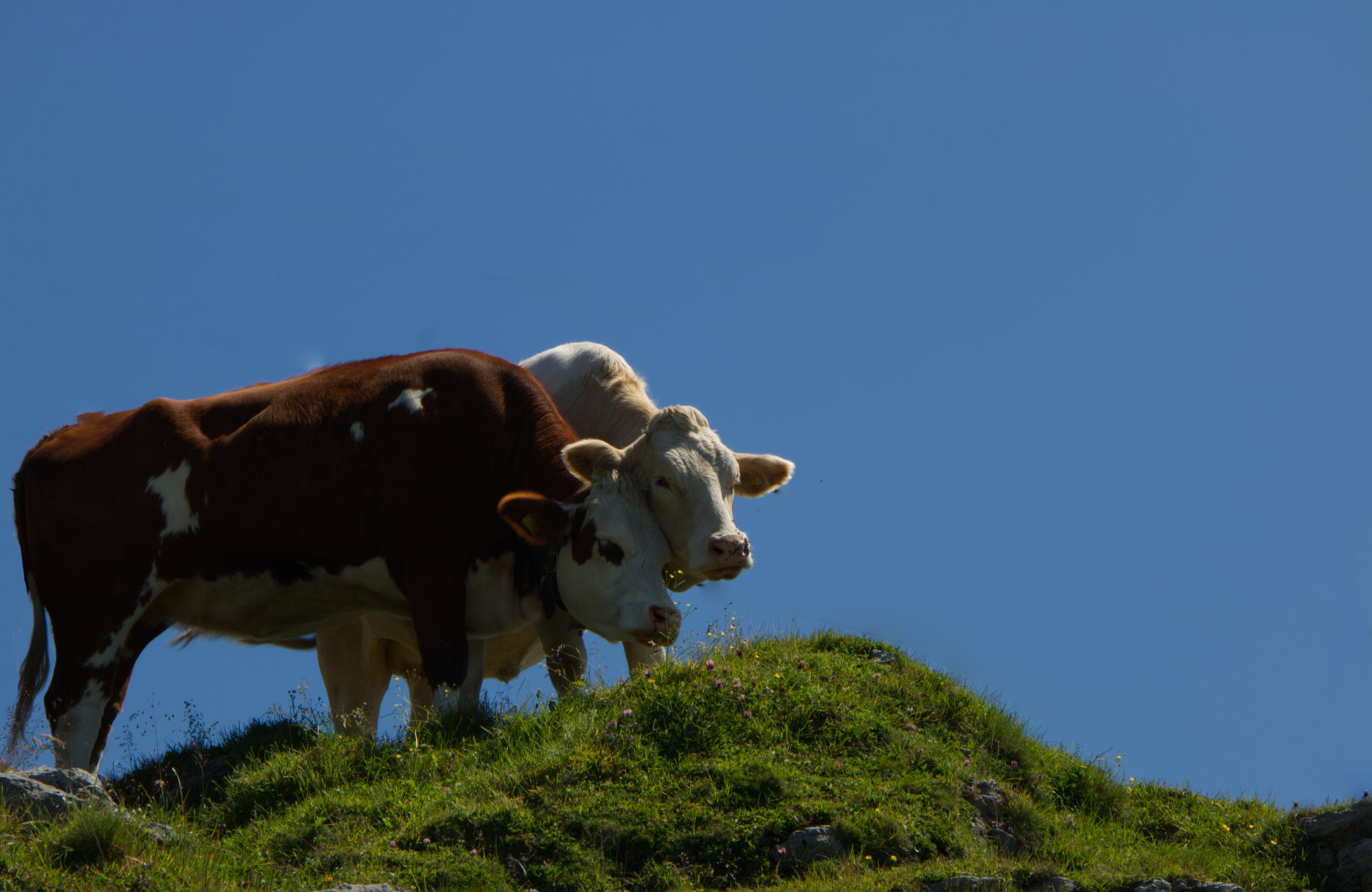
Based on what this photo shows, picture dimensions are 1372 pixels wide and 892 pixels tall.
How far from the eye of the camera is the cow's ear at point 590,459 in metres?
11.2

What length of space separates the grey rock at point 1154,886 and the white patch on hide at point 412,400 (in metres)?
6.65

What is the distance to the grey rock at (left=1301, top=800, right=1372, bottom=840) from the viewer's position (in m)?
9.05

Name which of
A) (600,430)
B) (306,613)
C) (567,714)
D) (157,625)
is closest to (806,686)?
(567,714)

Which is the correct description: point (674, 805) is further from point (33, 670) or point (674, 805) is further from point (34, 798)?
point (33, 670)

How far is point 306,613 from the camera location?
11.9 meters

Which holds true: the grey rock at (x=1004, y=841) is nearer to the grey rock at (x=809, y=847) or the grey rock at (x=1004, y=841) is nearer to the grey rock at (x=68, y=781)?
the grey rock at (x=809, y=847)

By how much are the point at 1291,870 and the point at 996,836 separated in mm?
1899

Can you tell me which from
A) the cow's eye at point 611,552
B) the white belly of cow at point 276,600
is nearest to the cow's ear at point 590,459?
the cow's eye at point 611,552

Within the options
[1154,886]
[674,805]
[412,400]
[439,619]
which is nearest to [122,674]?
[439,619]

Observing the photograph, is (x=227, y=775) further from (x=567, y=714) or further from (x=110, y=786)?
(x=567, y=714)

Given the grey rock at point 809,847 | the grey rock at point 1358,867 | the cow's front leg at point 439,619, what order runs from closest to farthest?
the grey rock at point 809,847, the grey rock at point 1358,867, the cow's front leg at point 439,619

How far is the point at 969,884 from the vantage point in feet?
25.4

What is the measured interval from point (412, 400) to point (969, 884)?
6.17 meters

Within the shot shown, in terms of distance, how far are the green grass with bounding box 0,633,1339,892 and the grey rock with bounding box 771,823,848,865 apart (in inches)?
3.0
